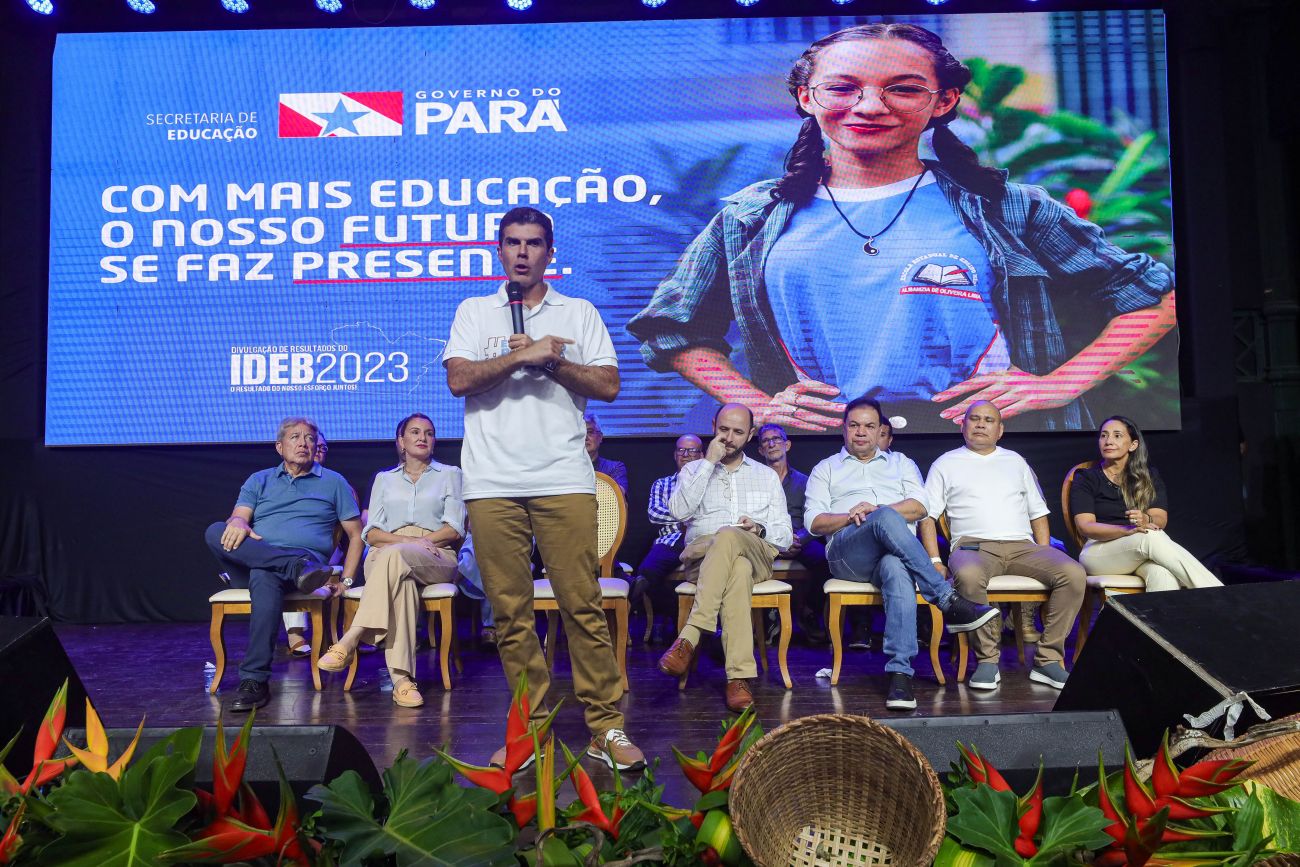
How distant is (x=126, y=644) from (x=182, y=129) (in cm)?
261

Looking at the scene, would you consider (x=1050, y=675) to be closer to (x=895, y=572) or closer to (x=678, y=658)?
(x=895, y=572)

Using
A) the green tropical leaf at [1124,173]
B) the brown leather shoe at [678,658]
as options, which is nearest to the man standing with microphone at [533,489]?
the brown leather shoe at [678,658]

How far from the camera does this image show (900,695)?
303 cm

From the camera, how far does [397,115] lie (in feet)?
16.0

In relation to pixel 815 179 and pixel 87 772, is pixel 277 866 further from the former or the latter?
pixel 815 179

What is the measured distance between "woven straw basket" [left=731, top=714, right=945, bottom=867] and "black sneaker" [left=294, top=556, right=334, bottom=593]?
9.30 feet

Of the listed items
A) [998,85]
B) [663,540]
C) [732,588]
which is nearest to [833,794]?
[732,588]

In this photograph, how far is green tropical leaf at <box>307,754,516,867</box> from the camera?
0.76m

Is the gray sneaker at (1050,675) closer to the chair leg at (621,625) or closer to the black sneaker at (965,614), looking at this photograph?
the black sneaker at (965,614)

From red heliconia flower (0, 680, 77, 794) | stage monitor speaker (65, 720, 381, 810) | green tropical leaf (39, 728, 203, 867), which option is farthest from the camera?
stage monitor speaker (65, 720, 381, 810)

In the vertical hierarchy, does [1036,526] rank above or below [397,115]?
below

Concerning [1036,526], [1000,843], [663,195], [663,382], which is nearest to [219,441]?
[663,382]

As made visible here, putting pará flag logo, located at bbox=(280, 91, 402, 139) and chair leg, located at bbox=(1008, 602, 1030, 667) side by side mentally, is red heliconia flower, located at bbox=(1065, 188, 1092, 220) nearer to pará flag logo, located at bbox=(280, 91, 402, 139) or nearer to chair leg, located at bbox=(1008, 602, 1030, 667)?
chair leg, located at bbox=(1008, 602, 1030, 667)

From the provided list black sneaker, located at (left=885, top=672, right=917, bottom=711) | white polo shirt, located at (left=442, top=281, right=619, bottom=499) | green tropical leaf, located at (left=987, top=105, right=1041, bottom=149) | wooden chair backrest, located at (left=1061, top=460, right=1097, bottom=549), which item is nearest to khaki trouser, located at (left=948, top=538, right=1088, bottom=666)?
wooden chair backrest, located at (left=1061, top=460, right=1097, bottom=549)
